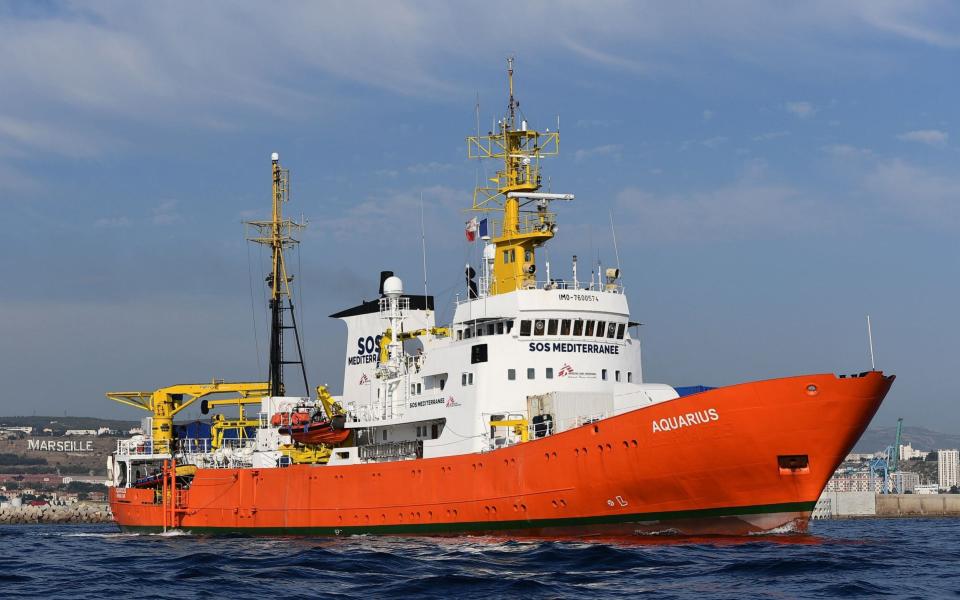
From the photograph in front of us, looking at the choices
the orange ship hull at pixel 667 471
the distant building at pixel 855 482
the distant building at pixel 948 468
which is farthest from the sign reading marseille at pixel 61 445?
the orange ship hull at pixel 667 471

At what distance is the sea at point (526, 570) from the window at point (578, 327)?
6581 millimetres

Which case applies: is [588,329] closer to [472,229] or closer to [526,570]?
[472,229]

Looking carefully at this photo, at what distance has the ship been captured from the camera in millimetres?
25703

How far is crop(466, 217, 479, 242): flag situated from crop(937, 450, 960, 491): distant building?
152 m

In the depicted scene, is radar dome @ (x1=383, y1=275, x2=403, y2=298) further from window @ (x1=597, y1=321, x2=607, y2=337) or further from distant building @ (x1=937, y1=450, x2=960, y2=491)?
distant building @ (x1=937, y1=450, x2=960, y2=491)

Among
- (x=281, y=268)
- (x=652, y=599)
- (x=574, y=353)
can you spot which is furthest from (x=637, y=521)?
(x=281, y=268)

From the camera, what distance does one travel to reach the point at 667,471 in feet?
86.1

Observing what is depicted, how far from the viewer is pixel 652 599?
19.4 metres

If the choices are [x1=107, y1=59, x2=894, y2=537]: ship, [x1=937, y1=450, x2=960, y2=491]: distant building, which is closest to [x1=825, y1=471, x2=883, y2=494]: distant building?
[x1=937, y1=450, x2=960, y2=491]: distant building

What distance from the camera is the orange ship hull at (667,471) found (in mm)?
25266

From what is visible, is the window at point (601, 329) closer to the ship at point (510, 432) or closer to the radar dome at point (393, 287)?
the ship at point (510, 432)

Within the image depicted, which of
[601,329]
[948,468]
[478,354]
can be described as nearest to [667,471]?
[601,329]

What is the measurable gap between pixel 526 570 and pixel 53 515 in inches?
2936

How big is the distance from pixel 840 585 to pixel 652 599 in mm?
3507
